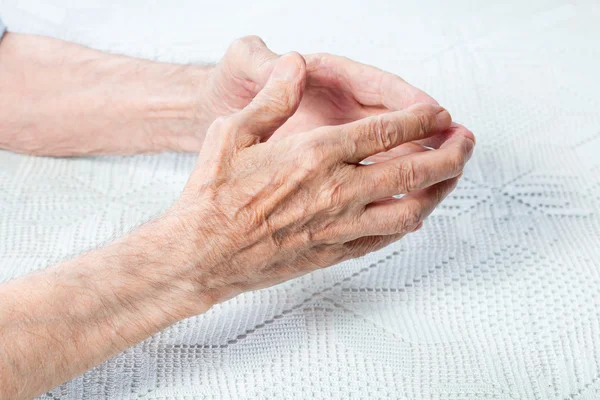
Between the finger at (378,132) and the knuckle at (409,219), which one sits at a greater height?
the finger at (378,132)

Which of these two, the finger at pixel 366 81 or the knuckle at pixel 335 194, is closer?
the knuckle at pixel 335 194

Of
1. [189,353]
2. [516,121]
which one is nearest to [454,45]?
[516,121]

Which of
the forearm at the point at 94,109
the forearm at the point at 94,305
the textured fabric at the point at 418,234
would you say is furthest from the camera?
the forearm at the point at 94,109

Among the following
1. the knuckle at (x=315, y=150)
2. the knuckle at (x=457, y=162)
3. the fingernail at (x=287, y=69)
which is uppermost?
the fingernail at (x=287, y=69)

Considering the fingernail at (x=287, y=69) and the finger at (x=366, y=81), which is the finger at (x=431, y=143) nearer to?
the finger at (x=366, y=81)

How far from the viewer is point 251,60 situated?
931 mm

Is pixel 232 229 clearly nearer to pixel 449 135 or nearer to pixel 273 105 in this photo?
pixel 273 105

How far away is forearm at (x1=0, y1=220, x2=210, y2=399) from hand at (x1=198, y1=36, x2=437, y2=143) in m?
0.30

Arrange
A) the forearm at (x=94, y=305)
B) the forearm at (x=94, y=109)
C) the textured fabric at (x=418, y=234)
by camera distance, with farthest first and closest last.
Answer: the forearm at (x=94, y=109), the textured fabric at (x=418, y=234), the forearm at (x=94, y=305)

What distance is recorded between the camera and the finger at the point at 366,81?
0.88 metres

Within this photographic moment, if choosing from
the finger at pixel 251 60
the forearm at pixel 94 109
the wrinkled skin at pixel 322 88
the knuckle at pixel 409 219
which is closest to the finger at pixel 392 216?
the knuckle at pixel 409 219

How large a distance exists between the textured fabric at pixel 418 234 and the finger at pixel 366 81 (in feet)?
0.71

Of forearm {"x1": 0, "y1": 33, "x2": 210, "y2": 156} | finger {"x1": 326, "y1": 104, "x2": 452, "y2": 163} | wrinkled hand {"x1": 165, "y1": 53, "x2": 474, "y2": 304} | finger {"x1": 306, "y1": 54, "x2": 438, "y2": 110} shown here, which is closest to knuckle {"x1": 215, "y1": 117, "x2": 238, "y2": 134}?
wrinkled hand {"x1": 165, "y1": 53, "x2": 474, "y2": 304}

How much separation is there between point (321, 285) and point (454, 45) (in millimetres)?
630
